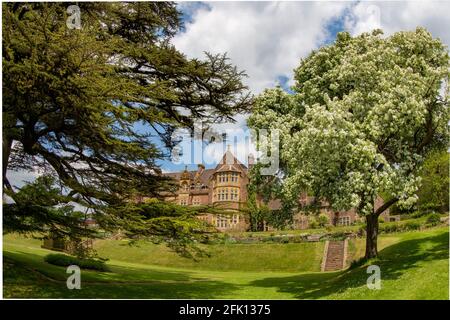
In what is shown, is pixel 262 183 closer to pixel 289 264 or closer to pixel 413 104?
pixel 413 104

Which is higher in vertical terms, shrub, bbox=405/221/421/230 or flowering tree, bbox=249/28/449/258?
flowering tree, bbox=249/28/449/258

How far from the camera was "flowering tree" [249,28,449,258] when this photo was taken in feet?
52.5

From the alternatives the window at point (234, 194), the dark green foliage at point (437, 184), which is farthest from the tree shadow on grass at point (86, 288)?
the window at point (234, 194)

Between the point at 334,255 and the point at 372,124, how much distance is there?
817 inches

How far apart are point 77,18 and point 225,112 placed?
7722mm

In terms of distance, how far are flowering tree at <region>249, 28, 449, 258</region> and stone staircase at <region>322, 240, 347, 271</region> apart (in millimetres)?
12171

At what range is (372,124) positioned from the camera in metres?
16.2

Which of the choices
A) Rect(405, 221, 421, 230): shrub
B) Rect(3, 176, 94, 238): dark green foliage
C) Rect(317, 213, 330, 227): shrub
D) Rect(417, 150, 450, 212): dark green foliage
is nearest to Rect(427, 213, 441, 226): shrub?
Rect(405, 221, 421, 230): shrub

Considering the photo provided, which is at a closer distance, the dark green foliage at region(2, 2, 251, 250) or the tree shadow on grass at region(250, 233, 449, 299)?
the dark green foliage at region(2, 2, 251, 250)

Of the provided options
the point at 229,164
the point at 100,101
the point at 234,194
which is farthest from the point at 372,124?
the point at 229,164

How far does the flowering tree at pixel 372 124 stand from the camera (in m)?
16.0

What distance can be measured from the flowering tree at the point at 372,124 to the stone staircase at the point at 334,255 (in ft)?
39.9

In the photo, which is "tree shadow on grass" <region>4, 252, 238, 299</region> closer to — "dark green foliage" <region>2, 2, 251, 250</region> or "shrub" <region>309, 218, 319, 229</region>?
"dark green foliage" <region>2, 2, 251, 250</region>
